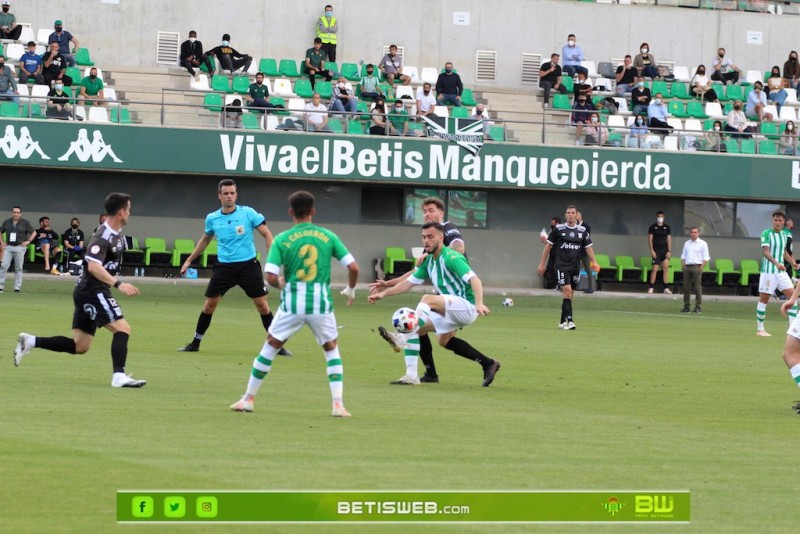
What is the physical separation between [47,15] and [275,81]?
7.79 meters

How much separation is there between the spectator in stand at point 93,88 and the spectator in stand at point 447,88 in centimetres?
940

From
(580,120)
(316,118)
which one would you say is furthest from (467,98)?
(316,118)

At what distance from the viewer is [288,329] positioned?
1138 cm

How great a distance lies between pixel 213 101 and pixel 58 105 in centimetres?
394

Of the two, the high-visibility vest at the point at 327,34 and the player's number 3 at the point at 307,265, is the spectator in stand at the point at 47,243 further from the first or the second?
the player's number 3 at the point at 307,265

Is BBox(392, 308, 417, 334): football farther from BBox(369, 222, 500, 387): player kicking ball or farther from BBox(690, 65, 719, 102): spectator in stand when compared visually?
BBox(690, 65, 719, 102): spectator in stand

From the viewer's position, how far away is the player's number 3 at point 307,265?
11.3m

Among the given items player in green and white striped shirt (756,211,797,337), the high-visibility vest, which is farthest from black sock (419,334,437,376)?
the high-visibility vest

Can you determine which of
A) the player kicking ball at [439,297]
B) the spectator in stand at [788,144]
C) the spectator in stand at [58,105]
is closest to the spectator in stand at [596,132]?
the spectator in stand at [788,144]

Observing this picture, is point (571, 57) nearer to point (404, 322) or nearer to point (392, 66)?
point (392, 66)

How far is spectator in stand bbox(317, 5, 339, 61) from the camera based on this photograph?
40344mm

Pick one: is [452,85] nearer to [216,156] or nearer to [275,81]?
[275,81]

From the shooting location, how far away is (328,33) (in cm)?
4047

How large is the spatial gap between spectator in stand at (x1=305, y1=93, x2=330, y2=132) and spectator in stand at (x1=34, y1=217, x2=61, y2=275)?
7.07 meters
